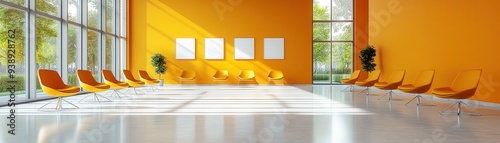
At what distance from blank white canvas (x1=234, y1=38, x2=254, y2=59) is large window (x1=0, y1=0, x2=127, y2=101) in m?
4.90

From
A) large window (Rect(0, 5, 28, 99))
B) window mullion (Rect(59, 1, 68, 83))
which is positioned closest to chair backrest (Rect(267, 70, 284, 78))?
window mullion (Rect(59, 1, 68, 83))

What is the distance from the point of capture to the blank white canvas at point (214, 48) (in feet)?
53.5

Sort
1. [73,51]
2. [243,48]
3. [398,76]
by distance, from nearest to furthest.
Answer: [398,76], [73,51], [243,48]

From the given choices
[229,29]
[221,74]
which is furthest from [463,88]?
[229,29]

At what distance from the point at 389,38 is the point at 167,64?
9.27m

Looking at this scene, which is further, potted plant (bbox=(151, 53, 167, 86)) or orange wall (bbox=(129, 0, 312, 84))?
orange wall (bbox=(129, 0, 312, 84))

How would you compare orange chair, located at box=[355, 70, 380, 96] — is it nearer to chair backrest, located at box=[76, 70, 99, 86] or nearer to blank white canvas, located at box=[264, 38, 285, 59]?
blank white canvas, located at box=[264, 38, 285, 59]

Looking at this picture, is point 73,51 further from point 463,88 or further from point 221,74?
point 463,88

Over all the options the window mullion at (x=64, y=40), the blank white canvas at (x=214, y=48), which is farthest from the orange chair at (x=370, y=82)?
the window mullion at (x=64, y=40)

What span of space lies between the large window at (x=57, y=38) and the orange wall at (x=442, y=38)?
351 inches

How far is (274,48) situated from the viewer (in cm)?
1636

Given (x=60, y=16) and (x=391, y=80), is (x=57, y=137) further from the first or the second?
(x=391, y=80)

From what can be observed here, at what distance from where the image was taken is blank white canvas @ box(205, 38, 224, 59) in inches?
642

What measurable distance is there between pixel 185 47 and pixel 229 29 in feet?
6.74
